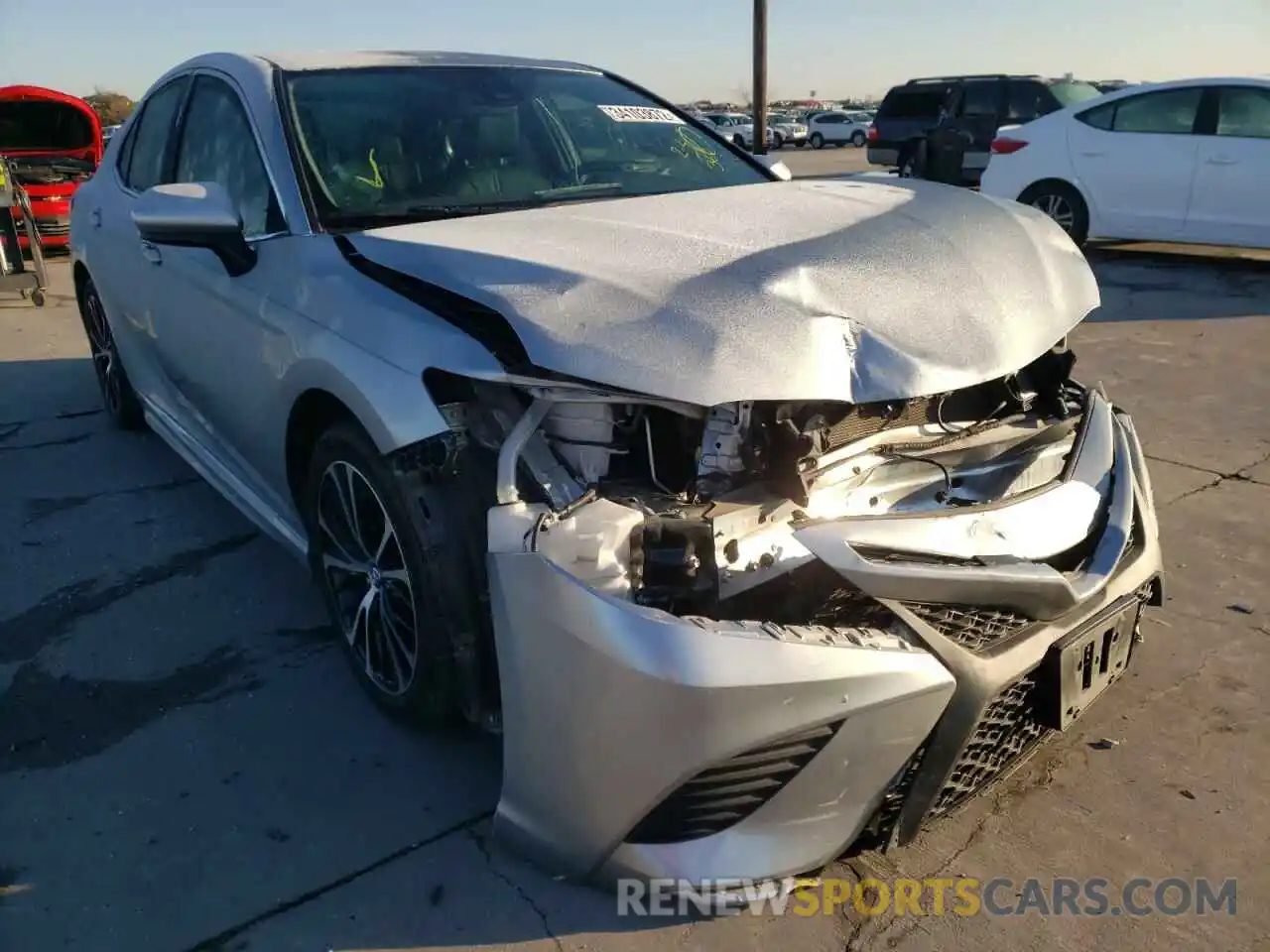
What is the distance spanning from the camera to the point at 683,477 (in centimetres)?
219

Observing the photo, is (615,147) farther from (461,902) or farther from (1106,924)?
(1106,924)

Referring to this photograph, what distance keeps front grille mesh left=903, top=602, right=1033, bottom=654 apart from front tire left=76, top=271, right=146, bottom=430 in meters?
3.87

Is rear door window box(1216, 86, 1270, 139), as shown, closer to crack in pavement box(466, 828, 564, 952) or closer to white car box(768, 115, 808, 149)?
crack in pavement box(466, 828, 564, 952)

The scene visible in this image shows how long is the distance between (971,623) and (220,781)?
1.78 m

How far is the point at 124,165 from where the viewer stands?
424cm

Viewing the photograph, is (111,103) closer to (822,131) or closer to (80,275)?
(822,131)

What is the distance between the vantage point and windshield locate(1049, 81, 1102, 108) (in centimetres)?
1393

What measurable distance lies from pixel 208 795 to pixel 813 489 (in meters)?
1.58

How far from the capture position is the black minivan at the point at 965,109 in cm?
1382

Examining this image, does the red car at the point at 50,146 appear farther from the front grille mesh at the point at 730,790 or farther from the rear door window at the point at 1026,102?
the rear door window at the point at 1026,102

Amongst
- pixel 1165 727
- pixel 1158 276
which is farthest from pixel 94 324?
pixel 1158 276

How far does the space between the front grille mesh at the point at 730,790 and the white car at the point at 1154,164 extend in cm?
827

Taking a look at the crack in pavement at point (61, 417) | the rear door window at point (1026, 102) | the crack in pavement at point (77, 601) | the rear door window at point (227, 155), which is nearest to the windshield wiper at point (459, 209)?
the rear door window at point (227, 155)

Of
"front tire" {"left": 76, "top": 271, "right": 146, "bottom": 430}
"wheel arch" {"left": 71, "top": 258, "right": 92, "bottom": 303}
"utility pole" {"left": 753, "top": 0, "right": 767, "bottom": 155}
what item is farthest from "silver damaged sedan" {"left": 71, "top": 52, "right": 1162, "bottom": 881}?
"utility pole" {"left": 753, "top": 0, "right": 767, "bottom": 155}
